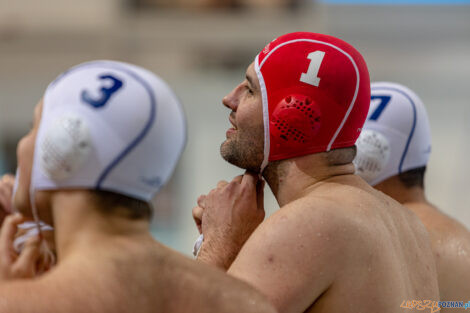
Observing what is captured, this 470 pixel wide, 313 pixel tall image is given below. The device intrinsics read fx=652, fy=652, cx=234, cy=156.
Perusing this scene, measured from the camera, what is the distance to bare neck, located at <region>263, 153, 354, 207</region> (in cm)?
265

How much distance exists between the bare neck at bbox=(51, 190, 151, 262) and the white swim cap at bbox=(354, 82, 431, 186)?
66.3 inches

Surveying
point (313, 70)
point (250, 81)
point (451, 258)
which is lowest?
point (451, 258)

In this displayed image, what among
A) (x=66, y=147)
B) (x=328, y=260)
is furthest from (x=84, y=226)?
(x=328, y=260)

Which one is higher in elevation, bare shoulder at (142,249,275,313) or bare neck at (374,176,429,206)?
A: bare shoulder at (142,249,275,313)

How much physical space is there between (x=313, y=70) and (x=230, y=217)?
27.2 inches

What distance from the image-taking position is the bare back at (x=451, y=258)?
308 cm

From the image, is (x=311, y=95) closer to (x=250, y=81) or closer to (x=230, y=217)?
(x=250, y=81)

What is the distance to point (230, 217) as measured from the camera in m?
2.71

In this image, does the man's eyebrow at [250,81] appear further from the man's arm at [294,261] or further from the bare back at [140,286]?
the bare back at [140,286]

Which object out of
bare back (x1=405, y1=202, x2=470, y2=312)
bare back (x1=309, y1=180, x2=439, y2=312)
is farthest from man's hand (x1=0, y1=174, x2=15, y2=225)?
Answer: bare back (x1=405, y1=202, x2=470, y2=312)

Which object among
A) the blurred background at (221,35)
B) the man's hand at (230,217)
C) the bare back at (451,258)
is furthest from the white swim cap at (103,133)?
the blurred background at (221,35)

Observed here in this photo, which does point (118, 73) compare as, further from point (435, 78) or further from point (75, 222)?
point (435, 78)

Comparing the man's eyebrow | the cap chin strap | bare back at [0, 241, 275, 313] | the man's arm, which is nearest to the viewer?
bare back at [0, 241, 275, 313]

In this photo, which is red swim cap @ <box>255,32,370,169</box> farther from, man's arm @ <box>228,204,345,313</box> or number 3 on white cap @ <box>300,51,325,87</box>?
man's arm @ <box>228,204,345,313</box>
